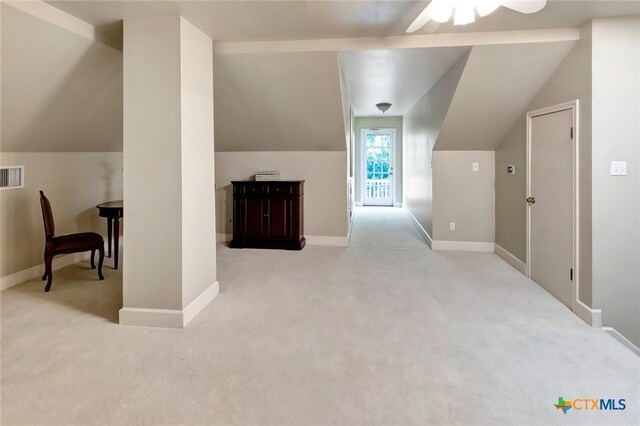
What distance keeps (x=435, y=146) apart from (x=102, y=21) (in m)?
4.03

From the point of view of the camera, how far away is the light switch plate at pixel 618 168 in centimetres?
283

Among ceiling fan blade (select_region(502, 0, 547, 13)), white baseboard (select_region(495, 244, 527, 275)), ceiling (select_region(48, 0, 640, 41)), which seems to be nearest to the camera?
ceiling fan blade (select_region(502, 0, 547, 13))

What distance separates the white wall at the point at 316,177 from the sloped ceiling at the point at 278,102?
0.48 ft

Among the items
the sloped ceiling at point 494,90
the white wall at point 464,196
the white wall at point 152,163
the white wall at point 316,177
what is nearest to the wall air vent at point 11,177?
the white wall at point 152,163

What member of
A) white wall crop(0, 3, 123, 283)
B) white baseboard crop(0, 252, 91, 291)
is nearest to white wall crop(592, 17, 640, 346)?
white wall crop(0, 3, 123, 283)

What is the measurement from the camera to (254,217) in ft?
17.6

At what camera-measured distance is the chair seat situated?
3623 millimetres

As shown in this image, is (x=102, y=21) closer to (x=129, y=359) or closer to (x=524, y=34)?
(x=129, y=359)

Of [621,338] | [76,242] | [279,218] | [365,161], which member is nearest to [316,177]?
[279,218]

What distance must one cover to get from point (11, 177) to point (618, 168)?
5.48 metres

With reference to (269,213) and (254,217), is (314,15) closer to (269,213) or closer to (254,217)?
(269,213)

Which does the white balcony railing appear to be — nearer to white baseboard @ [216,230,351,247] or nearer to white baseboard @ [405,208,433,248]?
white baseboard @ [405,208,433,248]

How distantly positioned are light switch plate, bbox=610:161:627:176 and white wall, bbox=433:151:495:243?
7.38ft

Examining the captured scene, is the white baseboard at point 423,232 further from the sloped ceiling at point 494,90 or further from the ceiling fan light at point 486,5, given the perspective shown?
the ceiling fan light at point 486,5
